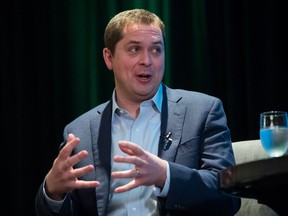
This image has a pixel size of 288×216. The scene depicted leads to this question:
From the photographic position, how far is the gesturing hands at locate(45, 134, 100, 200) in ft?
5.22

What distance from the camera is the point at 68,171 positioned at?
5.44 feet

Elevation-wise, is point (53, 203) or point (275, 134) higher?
point (275, 134)

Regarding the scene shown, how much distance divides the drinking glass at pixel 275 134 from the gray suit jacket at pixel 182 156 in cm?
31

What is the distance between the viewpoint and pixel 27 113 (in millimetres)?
3139

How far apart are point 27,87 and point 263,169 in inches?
91.0

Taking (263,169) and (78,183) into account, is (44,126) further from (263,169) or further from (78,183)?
(263,169)

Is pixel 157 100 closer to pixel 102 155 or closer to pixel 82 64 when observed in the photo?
pixel 102 155

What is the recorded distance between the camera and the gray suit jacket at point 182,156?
1.79 meters

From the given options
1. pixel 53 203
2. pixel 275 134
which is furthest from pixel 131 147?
pixel 53 203

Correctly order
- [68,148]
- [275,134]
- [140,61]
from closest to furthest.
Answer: [275,134]
[68,148]
[140,61]

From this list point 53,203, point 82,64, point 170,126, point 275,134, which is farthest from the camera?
point 82,64

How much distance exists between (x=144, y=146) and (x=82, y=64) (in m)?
1.24

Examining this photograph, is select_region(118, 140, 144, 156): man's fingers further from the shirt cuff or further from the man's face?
the man's face

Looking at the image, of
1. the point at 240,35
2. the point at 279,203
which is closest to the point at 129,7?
the point at 240,35
